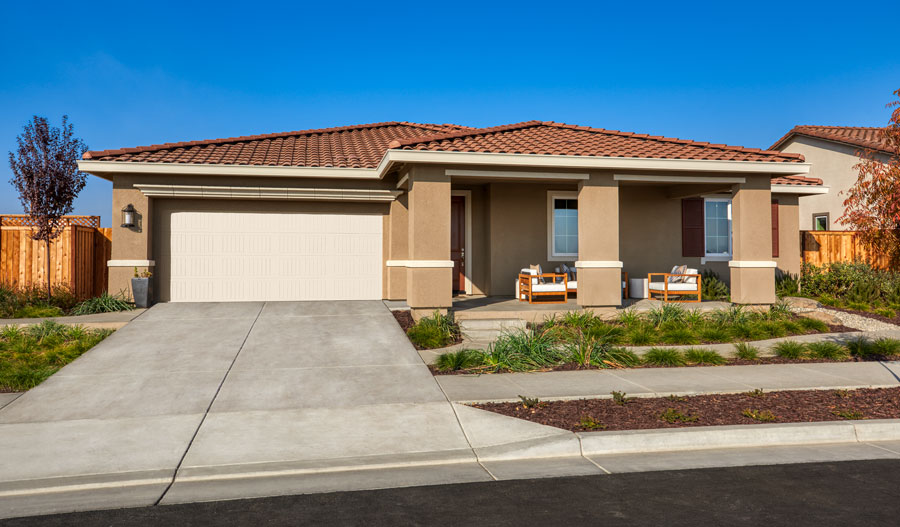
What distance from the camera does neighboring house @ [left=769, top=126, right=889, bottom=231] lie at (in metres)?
22.6

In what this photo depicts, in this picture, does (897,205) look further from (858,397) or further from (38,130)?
(38,130)

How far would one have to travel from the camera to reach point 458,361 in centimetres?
926

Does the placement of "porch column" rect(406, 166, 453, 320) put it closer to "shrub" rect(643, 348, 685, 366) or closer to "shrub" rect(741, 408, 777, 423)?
"shrub" rect(643, 348, 685, 366)

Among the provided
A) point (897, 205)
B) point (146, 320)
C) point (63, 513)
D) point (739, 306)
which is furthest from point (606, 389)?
point (146, 320)

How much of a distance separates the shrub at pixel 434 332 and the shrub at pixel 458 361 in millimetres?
1163

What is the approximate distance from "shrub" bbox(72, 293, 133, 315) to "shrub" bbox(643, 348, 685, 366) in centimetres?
985

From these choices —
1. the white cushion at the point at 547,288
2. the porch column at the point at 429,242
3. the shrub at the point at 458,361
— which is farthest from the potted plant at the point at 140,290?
the white cushion at the point at 547,288

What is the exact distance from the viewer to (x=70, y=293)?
45.8 feet

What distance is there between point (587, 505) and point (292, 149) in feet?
42.3

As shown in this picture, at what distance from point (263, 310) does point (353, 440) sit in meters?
7.20

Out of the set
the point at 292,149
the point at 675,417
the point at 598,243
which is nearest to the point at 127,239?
the point at 292,149

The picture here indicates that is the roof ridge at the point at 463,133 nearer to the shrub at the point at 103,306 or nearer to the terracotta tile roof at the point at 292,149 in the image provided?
the terracotta tile roof at the point at 292,149

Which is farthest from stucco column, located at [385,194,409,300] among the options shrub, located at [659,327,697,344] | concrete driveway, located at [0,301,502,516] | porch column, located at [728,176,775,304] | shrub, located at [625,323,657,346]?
porch column, located at [728,176,775,304]

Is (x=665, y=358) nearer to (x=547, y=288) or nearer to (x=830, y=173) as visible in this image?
(x=547, y=288)
